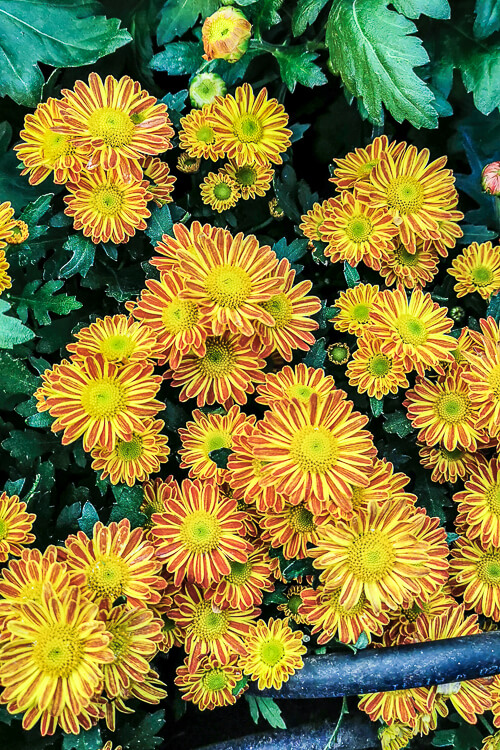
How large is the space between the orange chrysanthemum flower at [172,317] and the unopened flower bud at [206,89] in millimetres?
365

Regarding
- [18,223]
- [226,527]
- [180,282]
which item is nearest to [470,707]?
[226,527]

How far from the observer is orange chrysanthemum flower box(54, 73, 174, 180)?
1.09 meters

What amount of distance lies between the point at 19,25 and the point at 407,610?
127 cm

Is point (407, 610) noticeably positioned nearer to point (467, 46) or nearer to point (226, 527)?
point (226, 527)

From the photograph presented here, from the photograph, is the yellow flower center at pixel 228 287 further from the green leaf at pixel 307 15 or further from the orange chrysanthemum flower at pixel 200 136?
the green leaf at pixel 307 15

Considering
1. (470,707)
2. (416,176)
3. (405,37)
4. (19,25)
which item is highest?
(19,25)

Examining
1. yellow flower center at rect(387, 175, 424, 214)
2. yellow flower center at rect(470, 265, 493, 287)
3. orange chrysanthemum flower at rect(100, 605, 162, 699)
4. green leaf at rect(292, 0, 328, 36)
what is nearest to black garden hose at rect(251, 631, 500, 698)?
orange chrysanthemum flower at rect(100, 605, 162, 699)

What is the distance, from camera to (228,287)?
1.01m

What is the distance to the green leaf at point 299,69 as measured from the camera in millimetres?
1208

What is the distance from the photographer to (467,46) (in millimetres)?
1369

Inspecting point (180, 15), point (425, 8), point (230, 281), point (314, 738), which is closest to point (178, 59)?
point (180, 15)

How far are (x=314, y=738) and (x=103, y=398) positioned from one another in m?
0.70

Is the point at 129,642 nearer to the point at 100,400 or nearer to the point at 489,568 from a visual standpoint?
the point at 100,400

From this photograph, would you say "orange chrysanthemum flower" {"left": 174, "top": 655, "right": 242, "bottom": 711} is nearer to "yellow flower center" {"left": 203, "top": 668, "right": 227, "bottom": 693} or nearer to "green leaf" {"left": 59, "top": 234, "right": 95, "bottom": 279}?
"yellow flower center" {"left": 203, "top": 668, "right": 227, "bottom": 693}
